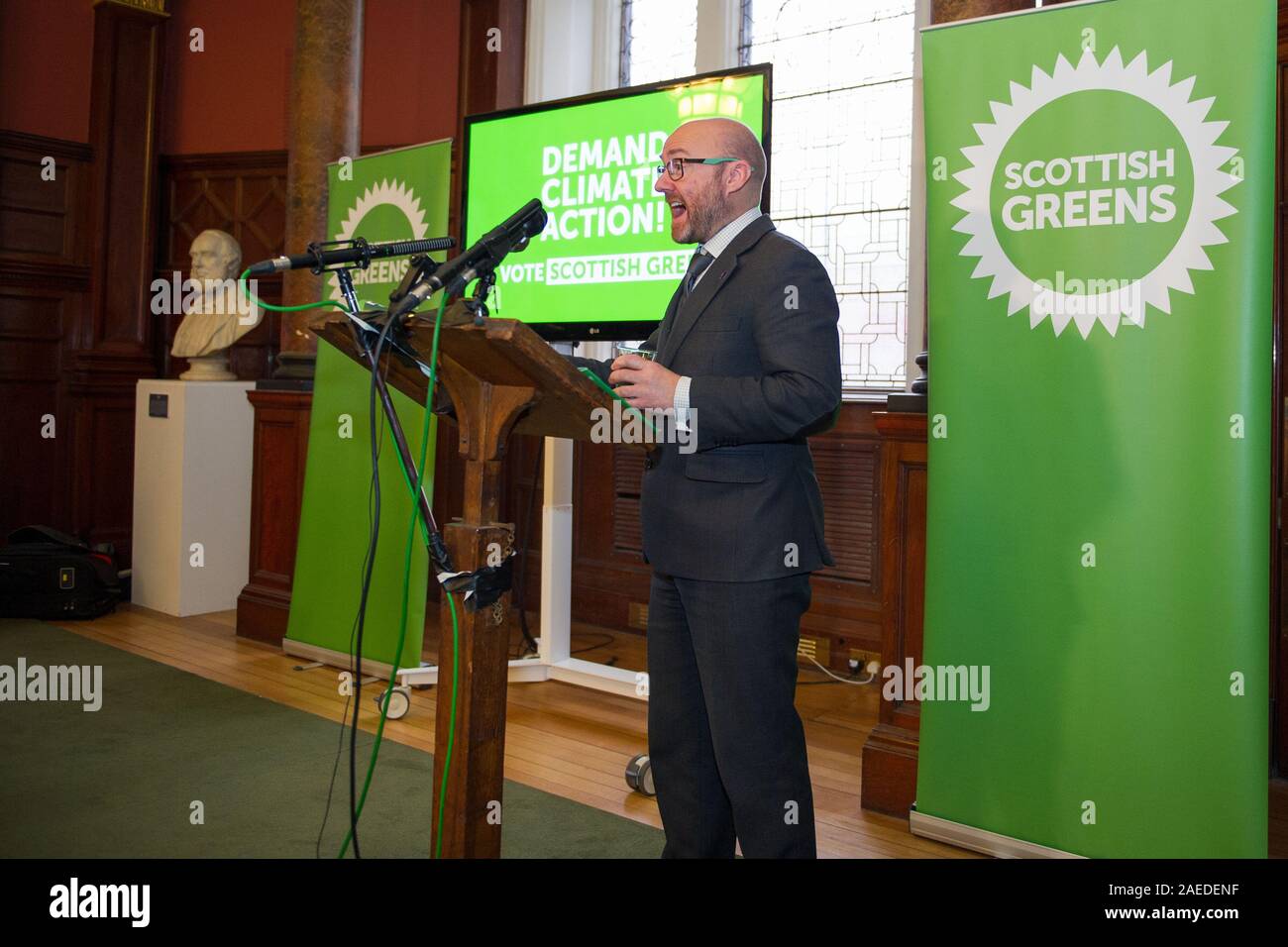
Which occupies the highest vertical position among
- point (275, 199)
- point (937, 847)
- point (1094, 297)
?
point (275, 199)

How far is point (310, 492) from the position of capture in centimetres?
445

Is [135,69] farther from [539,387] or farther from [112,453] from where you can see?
[539,387]

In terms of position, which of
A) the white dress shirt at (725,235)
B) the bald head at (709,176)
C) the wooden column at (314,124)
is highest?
the wooden column at (314,124)

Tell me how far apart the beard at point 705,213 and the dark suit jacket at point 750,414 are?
5 centimetres

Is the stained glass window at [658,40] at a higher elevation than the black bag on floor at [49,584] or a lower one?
higher

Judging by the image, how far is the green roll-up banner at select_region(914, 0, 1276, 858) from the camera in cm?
222

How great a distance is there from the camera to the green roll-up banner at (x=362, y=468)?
4012 mm

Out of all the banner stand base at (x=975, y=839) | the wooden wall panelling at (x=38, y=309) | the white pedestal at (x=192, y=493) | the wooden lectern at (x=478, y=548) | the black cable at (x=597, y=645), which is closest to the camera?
the wooden lectern at (x=478, y=548)

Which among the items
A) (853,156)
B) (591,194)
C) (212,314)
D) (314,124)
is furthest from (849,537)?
(212,314)

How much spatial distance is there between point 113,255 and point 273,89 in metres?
1.42

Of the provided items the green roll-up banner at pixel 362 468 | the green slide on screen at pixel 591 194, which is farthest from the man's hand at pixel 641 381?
the green roll-up banner at pixel 362 468

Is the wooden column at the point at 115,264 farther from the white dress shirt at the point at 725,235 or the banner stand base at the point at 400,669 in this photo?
the white dress shirt at the point at 725,235

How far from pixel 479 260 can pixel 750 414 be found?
0.50 metres

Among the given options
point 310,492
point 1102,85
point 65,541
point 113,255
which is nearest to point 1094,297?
point 1102,85
